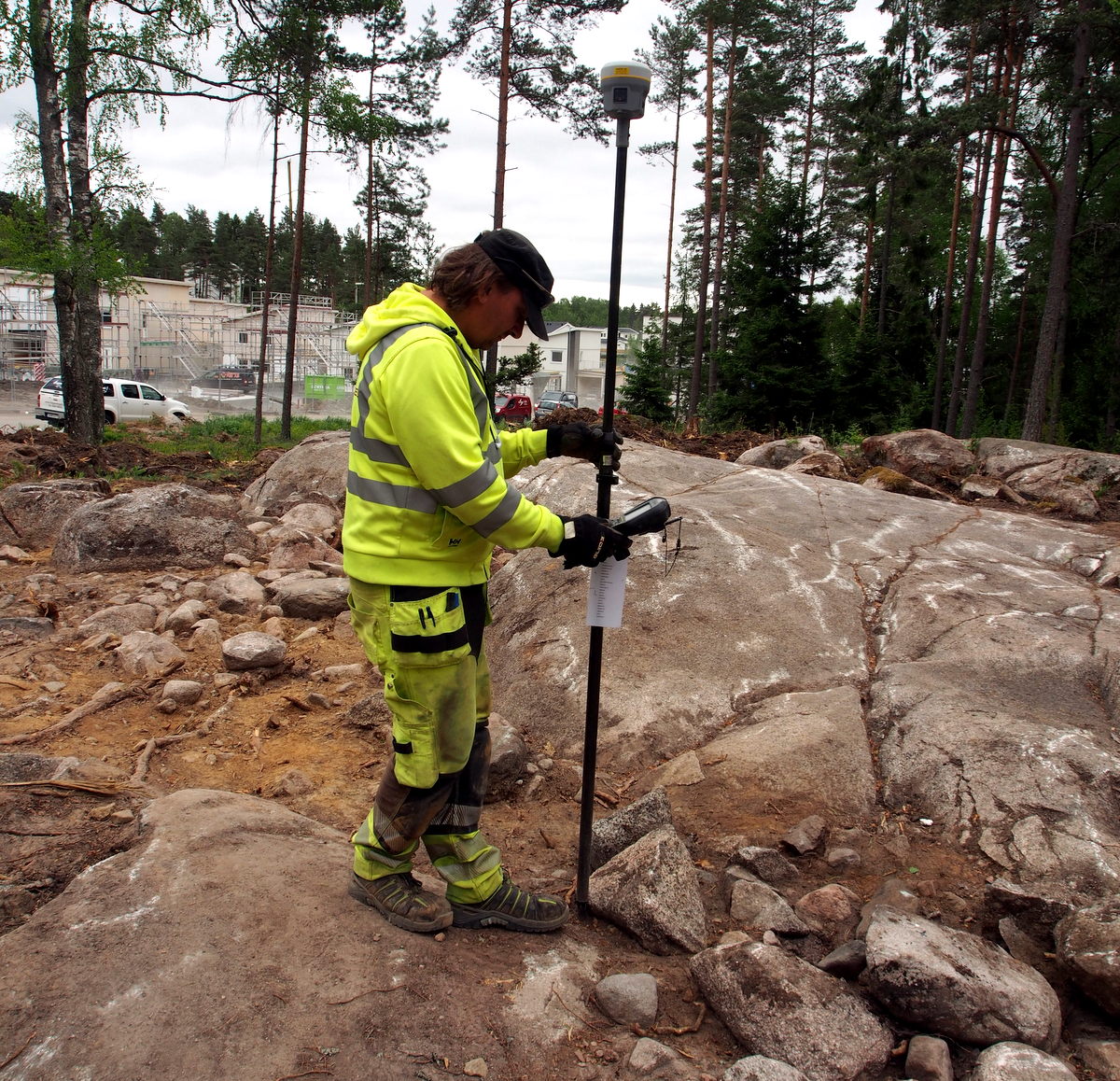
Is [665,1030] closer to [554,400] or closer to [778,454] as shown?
[778,454]

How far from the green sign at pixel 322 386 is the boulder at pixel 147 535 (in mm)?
28370

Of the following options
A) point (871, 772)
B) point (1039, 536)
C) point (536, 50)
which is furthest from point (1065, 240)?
point (871, 772)

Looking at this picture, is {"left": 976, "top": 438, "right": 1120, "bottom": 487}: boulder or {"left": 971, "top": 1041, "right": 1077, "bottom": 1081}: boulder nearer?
{"left": 971, "top": 1041, "right": 1077, "bottom": 1081}: boulder

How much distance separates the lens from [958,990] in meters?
2.23

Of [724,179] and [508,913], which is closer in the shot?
[508,913]

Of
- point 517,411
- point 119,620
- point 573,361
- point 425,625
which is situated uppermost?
point 573,361

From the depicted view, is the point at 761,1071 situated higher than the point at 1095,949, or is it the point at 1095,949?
the point at 1095,949

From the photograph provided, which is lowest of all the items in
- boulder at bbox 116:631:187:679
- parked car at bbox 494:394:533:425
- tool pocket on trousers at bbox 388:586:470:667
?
boulder at bbox 116:631:187:679

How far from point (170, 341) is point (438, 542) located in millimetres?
46399

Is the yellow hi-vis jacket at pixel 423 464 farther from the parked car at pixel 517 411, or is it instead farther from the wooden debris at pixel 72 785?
the parked car at pixel 517 411

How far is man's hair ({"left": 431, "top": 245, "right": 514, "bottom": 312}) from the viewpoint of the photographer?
2.50 m

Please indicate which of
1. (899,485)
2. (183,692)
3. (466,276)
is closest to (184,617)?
(183,692)

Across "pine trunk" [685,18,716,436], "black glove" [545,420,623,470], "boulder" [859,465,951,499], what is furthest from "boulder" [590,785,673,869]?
"pine trunk" [685,18,716,436]

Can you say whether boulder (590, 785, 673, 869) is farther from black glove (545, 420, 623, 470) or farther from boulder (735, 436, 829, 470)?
boulder (735, 436, 829, 470)
